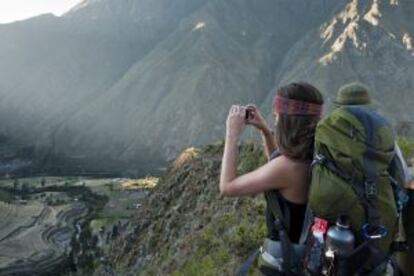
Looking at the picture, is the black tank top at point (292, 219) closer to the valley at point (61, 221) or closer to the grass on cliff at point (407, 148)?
the grass on cliff at point (407, 148)

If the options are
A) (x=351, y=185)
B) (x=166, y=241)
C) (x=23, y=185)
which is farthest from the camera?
(x=23, y=185)

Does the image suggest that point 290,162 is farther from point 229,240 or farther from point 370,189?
point 229,240

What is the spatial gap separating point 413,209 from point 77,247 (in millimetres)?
108081

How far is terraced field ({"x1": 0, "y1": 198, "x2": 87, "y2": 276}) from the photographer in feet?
341

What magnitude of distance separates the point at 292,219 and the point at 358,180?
807 mm

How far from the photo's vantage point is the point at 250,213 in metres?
13.6

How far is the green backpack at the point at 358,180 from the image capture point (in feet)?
17.0

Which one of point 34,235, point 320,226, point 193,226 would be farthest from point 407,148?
point 34,235

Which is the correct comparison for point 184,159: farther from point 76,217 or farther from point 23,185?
point 23,185

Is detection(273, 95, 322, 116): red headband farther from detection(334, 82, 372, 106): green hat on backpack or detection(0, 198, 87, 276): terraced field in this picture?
detection(0, 198, 87, 276): terraced field

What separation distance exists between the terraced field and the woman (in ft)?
317

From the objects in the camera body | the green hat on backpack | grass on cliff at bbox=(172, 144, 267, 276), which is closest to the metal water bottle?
the green hat on backpack

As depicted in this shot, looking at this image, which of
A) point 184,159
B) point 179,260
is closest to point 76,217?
point 184,159

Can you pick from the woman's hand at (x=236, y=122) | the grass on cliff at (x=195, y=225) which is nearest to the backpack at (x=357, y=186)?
the woman's hand at (x=236, y=122)
